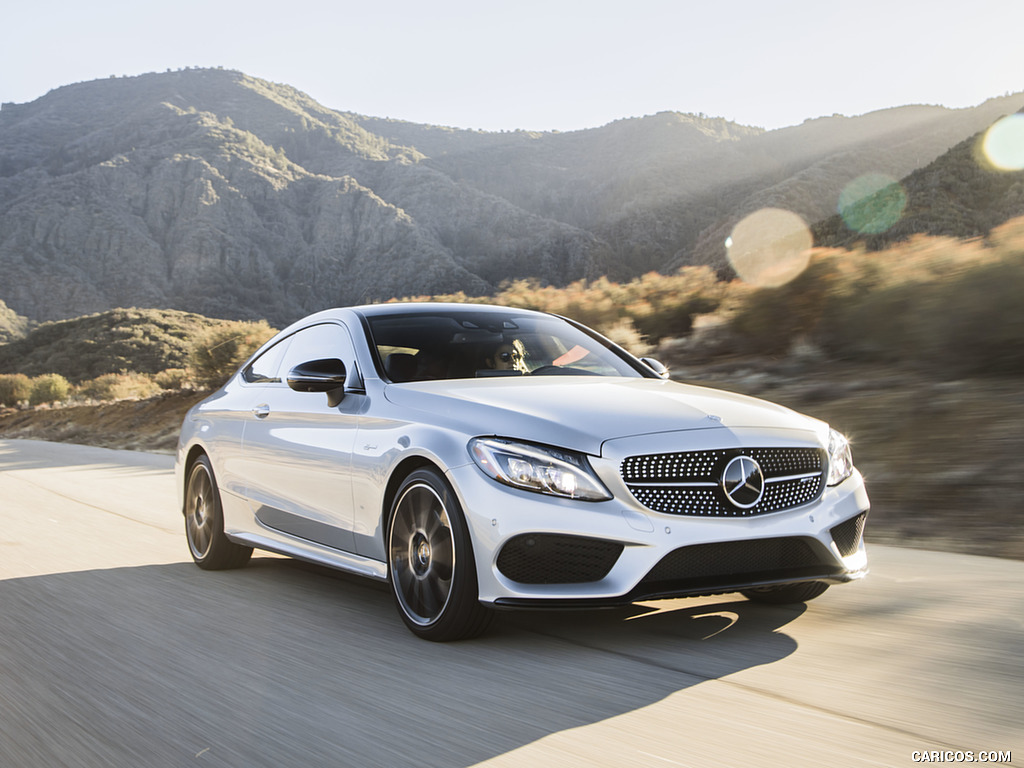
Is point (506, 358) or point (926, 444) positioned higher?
point (506, 358)

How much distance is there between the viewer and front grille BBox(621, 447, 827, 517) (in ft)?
13.6

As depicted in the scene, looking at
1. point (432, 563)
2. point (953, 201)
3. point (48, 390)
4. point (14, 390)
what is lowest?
point (14, 390)

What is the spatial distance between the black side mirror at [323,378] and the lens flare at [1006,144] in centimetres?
4122

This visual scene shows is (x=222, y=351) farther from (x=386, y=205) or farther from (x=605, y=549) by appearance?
(x=386, y=205)

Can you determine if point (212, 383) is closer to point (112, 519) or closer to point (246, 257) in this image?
point (112, 519)

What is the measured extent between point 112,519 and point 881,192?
148ft

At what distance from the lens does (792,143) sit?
306ft

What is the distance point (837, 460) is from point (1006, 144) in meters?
43.7

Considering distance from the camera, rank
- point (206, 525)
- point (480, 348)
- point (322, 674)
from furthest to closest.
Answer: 1. point (206, 525)
2. point (480, 348)
3. point (322, 674)

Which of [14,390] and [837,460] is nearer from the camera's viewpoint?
[837,460]

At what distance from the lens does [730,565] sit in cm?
420

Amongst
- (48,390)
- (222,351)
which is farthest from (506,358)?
(48,390)

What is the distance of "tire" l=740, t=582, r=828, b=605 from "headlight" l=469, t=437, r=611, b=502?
4.21 ft

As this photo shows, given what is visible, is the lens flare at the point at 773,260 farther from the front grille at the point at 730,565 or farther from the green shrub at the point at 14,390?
the green shrub at the point at 14,390
